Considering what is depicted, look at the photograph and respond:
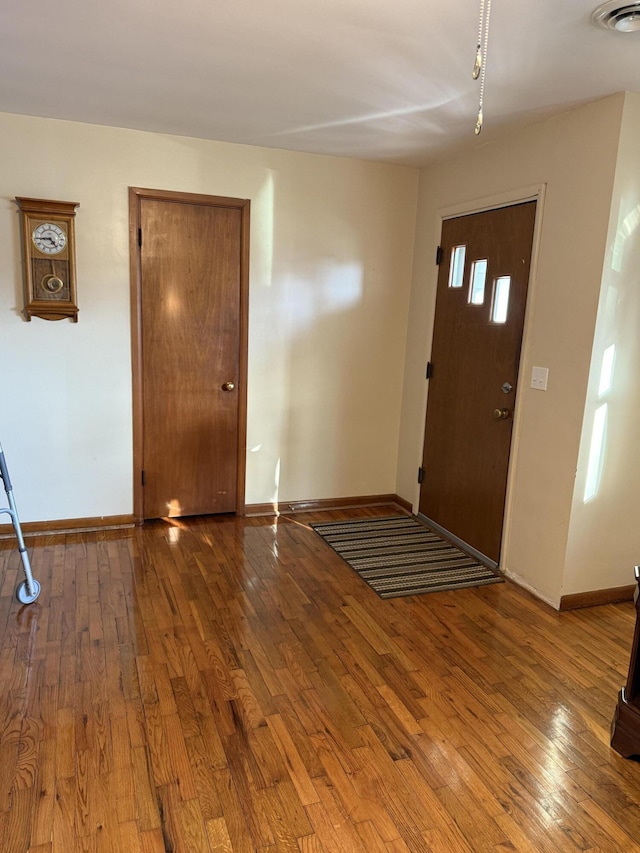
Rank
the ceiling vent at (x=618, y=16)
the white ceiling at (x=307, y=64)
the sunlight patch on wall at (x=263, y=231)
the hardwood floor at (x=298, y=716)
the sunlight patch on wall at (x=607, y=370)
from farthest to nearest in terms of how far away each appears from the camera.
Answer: the sunlight patch on wall at (x=263, y=231), the sunlight patch on wall at (x=607, y=370), the white ceiling at (x=307, y=64), the ceiling vent at (x=618, y=16), the hardwood floor at (x=298, y=716)

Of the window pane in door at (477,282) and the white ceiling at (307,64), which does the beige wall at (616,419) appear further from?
the window pane in door at (477,282)

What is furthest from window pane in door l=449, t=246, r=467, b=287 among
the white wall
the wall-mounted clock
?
the wall-mounted clock

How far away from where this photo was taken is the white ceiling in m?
2.04

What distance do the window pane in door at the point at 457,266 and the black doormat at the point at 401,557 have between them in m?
1.68

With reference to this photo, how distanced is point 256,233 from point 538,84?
1.94m

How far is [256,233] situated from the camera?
3.93 metres

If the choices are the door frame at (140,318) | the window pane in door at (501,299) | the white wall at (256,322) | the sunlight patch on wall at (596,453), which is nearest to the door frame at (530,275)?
the window pane in door at (501,299)

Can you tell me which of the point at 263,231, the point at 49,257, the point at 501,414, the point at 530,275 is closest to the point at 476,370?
the point at 501,414

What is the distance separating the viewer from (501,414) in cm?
342

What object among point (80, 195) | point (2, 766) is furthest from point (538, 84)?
point (2, 766)

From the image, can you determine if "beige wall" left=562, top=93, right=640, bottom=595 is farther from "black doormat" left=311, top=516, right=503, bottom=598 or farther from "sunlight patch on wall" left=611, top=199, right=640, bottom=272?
"black doormat" left=311, top=516, right=503, bottom=598

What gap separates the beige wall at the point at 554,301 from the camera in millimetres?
2801

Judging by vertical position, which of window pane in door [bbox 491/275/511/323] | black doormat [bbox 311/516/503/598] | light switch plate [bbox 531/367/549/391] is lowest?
black doormat [bbox 311/516/503/598]

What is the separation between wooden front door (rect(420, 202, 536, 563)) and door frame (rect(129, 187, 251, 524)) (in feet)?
4.27
